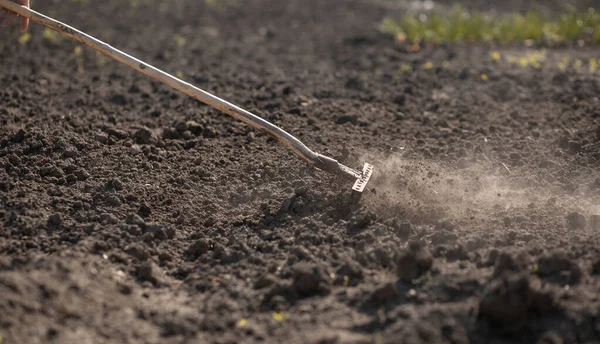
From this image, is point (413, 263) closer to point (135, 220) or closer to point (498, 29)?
point (135, 220)

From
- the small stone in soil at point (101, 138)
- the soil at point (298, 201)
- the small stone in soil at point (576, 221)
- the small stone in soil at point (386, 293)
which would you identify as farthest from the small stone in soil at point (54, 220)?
the small stone in soil at point (576, 221)

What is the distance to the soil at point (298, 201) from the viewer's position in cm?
319

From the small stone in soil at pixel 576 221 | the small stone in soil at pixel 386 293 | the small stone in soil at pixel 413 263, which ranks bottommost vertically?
the small stone in soil at pixel 386 293

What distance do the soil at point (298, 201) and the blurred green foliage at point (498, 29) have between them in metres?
0.43

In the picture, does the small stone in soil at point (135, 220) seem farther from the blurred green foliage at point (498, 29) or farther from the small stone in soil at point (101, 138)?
the blurred green foliage at point (498, 29)

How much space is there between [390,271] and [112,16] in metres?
6.89

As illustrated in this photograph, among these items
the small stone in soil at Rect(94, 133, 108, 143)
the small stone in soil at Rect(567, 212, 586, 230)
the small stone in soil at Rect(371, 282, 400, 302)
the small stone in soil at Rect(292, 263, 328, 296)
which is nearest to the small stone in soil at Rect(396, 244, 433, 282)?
the small stone in soil at Rect(371, 282, 400, 302)

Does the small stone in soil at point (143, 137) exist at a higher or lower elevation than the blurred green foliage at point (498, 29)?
lower

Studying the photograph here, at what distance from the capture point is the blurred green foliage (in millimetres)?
8141

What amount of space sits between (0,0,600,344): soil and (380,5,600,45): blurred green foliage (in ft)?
1.41

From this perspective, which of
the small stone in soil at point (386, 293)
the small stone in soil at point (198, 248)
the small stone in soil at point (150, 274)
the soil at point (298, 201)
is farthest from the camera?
the small stone in soil at point (198, 248)

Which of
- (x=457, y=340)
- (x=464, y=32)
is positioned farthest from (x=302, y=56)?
(x=457, y=340)

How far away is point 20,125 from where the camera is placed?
535 cm

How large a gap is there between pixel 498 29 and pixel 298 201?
5.17 metres
